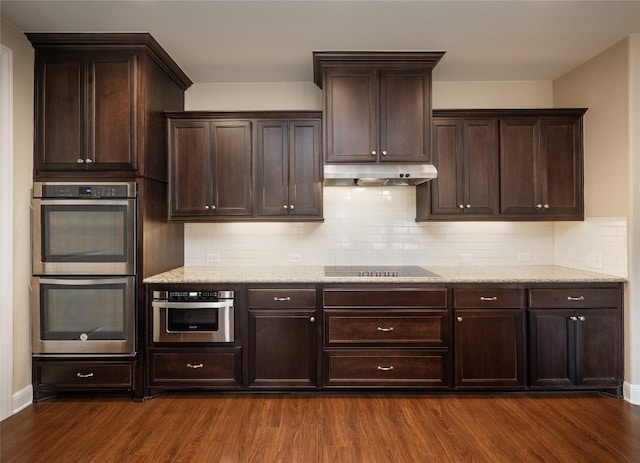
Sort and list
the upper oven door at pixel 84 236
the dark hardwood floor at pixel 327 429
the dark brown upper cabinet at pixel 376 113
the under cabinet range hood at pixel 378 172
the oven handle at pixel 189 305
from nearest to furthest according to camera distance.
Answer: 1. the dark hardwood floor at pixel 327 429
2. the upper oven door at pixel 84 236
3. the oven handle at pixel 189 305
4. the under cabinet range hood at pixel 378 172
5. the dark brown upper cabinet at pixel 376 113

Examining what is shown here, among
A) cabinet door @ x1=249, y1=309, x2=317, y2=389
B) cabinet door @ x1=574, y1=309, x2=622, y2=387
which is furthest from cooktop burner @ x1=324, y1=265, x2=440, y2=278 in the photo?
cabinet door @ x1=574, y1=309, x2=622, y2=387

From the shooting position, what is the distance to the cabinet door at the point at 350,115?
3.30 metres

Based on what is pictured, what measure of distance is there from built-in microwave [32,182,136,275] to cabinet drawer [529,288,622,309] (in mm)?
3148

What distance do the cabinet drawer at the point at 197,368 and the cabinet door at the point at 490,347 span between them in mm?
1751

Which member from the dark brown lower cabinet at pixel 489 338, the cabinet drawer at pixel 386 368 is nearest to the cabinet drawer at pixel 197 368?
the cabinet drawer at pixel 386 368

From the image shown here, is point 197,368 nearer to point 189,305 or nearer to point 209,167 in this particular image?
point 189,305

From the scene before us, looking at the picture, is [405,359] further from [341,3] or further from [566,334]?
[341,3]

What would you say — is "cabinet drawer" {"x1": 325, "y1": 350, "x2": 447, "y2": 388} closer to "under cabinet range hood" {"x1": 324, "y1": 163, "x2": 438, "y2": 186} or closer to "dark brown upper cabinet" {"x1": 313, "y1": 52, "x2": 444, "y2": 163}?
"under cabinet range hood" {"x1": 324, "y1": 163, "x2": 438, "y2": 186}

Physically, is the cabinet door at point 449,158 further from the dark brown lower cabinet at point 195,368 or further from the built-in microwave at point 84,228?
the built-in microwave at point 84,228

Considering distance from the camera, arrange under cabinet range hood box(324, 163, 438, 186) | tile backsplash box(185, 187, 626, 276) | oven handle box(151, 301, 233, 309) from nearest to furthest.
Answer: oven handle box(151, 301, 233, 309), under cabinet range hood box(324, 163, 438, 186), tile backsplash box(185, 187, 626, 276)

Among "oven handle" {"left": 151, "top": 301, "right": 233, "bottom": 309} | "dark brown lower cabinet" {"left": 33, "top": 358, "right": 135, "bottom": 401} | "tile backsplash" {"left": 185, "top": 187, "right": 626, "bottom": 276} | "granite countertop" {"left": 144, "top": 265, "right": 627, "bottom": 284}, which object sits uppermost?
"tile backsplash" {"left": 185, "top": 187, "right": 626, "bottom": 276}

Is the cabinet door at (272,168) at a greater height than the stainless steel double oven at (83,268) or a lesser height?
greater

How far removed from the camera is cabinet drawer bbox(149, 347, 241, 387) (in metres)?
3.08

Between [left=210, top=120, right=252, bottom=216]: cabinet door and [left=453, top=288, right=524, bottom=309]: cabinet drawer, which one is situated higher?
[left=210, top=120, right=252, bottom=216]: cabinet door
